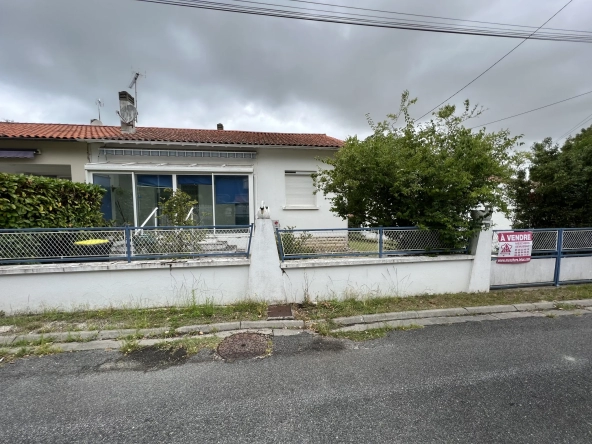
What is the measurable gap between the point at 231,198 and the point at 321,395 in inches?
272

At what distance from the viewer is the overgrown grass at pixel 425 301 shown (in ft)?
14.0

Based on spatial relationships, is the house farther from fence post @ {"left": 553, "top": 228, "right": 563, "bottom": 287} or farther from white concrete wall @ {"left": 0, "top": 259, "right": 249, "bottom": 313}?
fence post @ {"left": 553, "top": 228, "right": 563, "bottom": 287}

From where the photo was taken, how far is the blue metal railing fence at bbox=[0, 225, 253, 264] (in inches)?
160

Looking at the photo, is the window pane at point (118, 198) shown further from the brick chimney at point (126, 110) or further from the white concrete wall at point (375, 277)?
the white concrete wall at point (375, 277)

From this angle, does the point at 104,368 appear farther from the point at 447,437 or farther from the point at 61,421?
the point at 447,437

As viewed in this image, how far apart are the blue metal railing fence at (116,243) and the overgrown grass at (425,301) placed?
5.35 feet

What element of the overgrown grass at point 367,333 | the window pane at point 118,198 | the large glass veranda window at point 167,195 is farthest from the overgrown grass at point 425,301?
the window pane at point 118,198

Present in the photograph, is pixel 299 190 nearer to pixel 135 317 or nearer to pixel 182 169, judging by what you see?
pixel 182 169

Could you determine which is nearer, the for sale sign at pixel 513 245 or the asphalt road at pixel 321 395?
the asphalt road at pixel 321 395

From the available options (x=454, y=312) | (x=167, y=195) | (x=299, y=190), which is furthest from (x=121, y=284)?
(x=299, y=190)

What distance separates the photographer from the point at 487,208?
4930 millimetres

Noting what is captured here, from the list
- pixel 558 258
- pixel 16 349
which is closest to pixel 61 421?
pixel 16 349

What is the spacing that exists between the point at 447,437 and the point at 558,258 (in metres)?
5.64

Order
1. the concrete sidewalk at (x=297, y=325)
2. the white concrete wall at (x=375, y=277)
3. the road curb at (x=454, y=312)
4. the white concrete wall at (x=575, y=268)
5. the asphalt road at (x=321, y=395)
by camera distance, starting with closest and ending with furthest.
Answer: the asphalt road at (x=321, y=395) → the concrete sidewalk at (x=297, y=325) → the road curb at (x=454, y=312) → the white concrete wall at (x=375, y=277) → the white concrete wall at (x=575, y=268)
